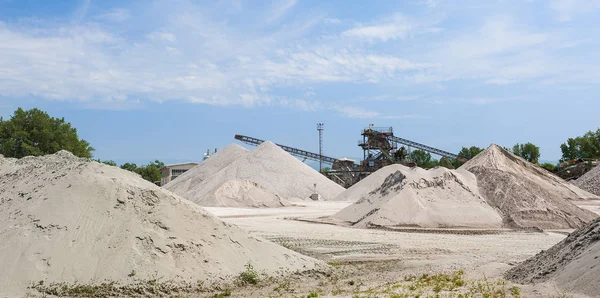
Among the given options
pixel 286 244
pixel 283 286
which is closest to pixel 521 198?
pixel 286 244

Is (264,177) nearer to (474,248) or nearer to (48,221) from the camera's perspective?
(474,248)

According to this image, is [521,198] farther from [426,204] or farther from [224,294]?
[224,294]

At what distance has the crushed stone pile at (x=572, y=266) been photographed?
26.5 feet

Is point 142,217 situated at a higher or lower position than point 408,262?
higher

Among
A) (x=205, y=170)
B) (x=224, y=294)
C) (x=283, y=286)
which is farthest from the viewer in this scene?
(x=205, y=170)

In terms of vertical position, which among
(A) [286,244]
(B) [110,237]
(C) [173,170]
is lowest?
(A) [286,244]

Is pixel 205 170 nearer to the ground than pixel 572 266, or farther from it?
farther from it

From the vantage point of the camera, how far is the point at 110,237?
9.99 meters

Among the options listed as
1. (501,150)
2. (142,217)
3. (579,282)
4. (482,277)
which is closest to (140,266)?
(142,217)

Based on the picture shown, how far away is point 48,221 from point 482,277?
26.4 feet

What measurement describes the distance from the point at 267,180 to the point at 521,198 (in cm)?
3017

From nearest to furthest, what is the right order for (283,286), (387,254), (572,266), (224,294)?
(572,266) < (224,294) < (283,286) < (387,254)

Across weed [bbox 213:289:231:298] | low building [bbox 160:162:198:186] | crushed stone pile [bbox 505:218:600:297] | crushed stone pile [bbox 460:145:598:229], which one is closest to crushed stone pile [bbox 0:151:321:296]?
weed [bbox 213:289:231:298]

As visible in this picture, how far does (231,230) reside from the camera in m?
11.4
